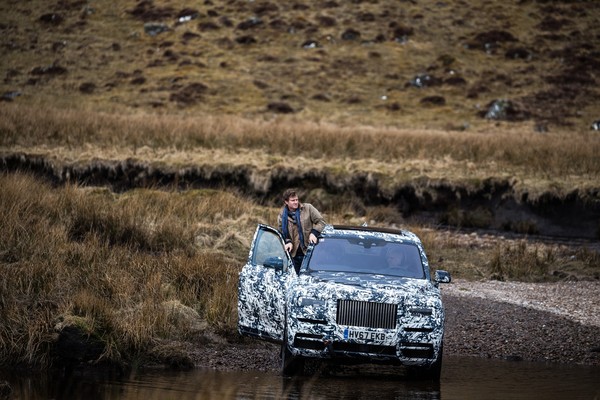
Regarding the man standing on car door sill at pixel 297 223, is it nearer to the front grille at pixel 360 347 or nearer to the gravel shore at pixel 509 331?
the gravel shore at pixel 509 331

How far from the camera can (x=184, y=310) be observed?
13.5 metres

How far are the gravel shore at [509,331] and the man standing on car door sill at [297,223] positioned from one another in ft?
4.92

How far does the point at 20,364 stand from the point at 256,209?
1438 centimetres

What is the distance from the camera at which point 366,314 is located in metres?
10.6

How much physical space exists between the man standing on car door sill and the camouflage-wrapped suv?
1.03m

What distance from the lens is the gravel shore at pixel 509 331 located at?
502 inches

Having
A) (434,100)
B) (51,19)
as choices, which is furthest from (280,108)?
(51,19)

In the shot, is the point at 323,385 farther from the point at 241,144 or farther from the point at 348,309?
the point at 241,144

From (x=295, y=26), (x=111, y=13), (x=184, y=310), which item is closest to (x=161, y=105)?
(x=295, y=26)

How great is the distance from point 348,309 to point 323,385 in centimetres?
92

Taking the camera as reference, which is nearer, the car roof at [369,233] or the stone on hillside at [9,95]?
the car roof at [369,233]

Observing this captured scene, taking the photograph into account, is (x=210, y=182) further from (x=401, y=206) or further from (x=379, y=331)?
(x=379, y=331)

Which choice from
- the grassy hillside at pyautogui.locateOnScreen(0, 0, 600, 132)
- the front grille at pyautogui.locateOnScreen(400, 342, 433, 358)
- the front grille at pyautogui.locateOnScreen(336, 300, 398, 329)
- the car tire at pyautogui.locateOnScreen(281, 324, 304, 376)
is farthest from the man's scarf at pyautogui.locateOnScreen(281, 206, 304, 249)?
the grassy hillside at pyautogui.locateOnScreen(0, 0, 600, 132)

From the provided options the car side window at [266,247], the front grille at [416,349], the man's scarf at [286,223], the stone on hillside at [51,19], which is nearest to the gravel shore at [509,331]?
the car side window at [266,247]
